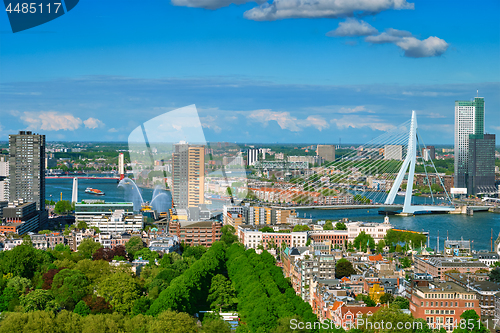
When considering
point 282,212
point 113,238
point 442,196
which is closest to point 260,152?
point 442,196

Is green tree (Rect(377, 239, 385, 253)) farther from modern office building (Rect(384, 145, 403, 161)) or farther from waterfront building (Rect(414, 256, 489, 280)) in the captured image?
modern office building (Rect(384, 145, 403, 161))

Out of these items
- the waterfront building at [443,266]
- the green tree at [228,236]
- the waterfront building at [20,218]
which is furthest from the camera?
the waterfront building at [20,218]

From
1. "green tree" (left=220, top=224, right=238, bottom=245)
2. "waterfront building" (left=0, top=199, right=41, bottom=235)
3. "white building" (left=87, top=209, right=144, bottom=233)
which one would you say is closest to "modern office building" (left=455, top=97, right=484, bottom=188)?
"green tree" (left=220, top=224, right=238, bottom=245)

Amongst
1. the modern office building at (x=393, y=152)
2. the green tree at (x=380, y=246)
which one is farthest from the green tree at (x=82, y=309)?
the modern office building at (x=393, y=152)

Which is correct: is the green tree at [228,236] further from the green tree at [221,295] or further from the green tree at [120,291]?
the green tree at [120,291]

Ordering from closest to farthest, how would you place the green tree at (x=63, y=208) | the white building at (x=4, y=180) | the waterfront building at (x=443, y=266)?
the waterfront building at (x=443, y=266)
the white building at (x=4, y=180)
the green tree at (x=63, y=208)

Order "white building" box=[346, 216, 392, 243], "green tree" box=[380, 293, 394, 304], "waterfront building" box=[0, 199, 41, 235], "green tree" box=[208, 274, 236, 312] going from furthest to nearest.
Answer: "white building" box=[346, 216, 392, 243], "waterfront building" box=[0, 199, 41, 235], "green tree" box=[208, 274, 236, 312], "green tree" box=[380, 293, 394, 304]
